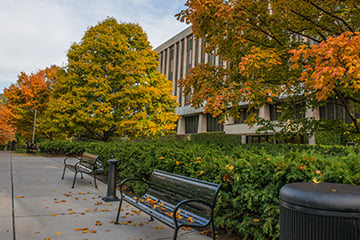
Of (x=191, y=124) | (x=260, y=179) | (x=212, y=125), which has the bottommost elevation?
(x=260, y=179)

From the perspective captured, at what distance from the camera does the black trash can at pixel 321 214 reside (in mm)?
1620

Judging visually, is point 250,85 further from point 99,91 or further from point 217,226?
point 99,91

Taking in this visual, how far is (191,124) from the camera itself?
42.3 m

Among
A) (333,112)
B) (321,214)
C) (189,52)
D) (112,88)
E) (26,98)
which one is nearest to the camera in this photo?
(321,214)

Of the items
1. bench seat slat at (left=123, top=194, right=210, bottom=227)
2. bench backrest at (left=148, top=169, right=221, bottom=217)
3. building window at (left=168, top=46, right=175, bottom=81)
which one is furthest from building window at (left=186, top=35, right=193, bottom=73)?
bench seat slat at (left=123, top=194, right=210, bottom=227)

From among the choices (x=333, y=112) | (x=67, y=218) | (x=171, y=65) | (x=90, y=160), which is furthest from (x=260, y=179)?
(x=171, y=65)

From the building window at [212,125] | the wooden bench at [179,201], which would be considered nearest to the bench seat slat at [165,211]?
the wooden bench at [179,201]

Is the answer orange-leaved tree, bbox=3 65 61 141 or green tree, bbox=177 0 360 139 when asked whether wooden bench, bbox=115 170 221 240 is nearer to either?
green tree, bbox=177 0 360 139

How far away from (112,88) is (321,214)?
1731 centimetres

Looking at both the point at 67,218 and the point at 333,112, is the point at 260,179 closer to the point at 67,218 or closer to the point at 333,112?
the point at 67,218

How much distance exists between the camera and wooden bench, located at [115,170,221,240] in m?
3.34

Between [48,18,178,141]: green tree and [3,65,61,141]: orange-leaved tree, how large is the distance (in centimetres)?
1048

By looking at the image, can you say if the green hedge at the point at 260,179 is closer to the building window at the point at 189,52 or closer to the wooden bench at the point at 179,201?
the wooden bench at the point at 179,201

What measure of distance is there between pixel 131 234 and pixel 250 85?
4.13m
